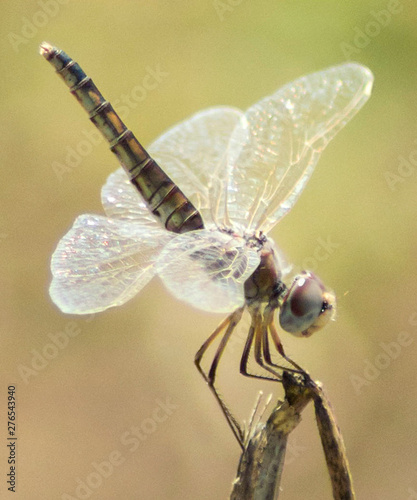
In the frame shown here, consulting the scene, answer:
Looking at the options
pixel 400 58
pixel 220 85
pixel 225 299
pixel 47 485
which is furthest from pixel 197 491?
pixel 400 58

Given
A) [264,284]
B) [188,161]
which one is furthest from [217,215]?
[264,284]

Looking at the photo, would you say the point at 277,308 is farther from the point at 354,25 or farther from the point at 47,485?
the point at 354,25

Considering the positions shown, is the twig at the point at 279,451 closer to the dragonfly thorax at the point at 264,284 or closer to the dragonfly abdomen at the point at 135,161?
the dragonfly thorax at the point at 264,284

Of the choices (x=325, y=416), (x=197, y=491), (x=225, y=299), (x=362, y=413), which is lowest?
(x=362, y=413)

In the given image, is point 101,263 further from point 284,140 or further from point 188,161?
point 284,140

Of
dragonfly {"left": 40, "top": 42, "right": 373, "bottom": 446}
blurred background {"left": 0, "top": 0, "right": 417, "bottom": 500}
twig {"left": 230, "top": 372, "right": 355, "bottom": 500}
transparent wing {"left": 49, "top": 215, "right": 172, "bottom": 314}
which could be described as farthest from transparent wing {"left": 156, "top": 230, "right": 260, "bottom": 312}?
blurred background {"left": 0, "top": 0, "right": 417, "bottom": 500}

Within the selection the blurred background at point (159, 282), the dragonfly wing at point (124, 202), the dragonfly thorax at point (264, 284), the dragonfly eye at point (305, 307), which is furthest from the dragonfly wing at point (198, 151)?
the blurred background at point (159, 282)

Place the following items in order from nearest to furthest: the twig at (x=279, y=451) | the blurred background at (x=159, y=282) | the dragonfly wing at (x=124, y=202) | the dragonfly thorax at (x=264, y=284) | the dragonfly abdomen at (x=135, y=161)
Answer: the twig at (x=279, y=451) < the dragonfly thorax at (x=264, y=284) < the dragonfly abdomen at (x=135, y=161) < the dragonfly wing at (x=124, y=202) < the blurred background at (x=159, y=282)
